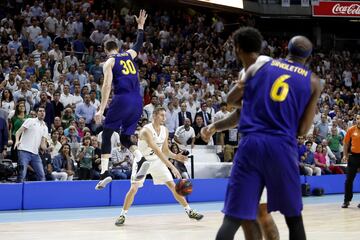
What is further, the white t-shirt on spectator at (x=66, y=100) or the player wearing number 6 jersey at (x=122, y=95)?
the white t-shirt on spectator at (x=66, y=100)

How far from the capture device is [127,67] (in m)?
9.45

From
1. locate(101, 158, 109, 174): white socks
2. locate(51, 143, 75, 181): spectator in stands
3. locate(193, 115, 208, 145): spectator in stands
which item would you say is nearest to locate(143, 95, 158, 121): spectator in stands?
locate(193, 115, 208, 145): spectator in stands

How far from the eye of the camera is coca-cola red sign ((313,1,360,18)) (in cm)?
2969

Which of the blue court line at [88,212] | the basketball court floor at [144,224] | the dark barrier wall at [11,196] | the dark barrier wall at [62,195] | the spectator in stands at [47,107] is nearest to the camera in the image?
the basketball court floor at [144,224]

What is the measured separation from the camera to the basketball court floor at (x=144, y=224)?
29.7 ft

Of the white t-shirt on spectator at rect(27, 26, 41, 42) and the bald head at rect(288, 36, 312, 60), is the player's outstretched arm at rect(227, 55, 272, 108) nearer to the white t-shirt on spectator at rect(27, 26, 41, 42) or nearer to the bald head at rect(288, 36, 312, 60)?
the bald head at rect(288, 36, 312, 60)

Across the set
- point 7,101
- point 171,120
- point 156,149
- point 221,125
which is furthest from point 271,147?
point 171,120

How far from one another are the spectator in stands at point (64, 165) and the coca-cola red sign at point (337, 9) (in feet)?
60.6

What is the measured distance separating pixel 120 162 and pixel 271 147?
34.5 feet

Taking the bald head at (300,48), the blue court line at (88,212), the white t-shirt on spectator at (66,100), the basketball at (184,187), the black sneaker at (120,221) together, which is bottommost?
the blue court line at (88,212)

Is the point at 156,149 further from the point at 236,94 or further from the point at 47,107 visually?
the point at 236,94

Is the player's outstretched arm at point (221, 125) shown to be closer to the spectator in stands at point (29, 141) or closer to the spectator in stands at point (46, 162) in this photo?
the spectator in stands at point (29, 141)

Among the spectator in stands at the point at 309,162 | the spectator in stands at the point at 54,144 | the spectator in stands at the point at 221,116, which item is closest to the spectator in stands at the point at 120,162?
the spectator in stands at the point at 54,144

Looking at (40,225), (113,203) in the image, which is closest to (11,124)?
(113,203)
